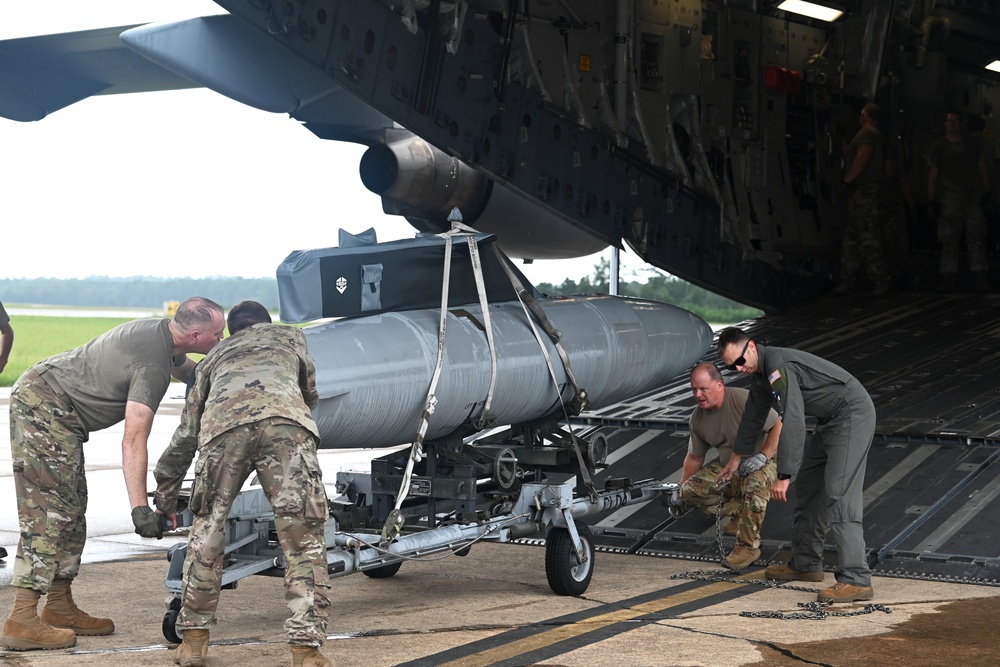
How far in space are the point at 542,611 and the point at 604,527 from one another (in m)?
2.06

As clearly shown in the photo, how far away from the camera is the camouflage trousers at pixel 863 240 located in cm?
1322

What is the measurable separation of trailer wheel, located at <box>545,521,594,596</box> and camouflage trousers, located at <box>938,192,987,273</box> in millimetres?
8922

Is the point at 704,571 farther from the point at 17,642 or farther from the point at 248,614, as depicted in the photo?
the point at 17,642

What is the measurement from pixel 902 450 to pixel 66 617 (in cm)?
538

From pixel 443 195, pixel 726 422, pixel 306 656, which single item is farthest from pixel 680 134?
pixel 306 656

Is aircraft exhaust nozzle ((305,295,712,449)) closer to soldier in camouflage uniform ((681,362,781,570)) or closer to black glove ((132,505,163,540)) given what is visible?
soldier in camouflage uniform ((681,362,781,570))

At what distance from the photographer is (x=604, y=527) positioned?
793cm

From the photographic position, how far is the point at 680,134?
11953 millimetres

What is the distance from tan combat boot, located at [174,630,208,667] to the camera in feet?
15.2

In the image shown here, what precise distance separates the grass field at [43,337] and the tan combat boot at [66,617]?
696 inches

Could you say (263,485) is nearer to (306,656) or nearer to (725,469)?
(306,656)

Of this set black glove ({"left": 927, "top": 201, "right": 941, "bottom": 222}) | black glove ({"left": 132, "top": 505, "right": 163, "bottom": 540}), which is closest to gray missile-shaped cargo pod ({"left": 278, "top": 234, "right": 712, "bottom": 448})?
black glove ({"left": 132, "top": 505, "right": 163, "bottom": 540})

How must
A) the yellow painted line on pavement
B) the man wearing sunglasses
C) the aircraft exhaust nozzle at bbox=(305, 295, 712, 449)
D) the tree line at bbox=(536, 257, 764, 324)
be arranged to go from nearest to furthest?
the yellow painted line on pavement
the aircraft exhaust nozzle at bbox=(305, 295, 712, 449)
the man wearing sunglasses
the tree line at bbox=(536, 257, 764, 324)

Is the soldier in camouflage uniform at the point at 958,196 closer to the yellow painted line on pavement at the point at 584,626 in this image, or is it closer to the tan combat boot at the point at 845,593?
the yellow painted line on pavement at the point at 584,626
